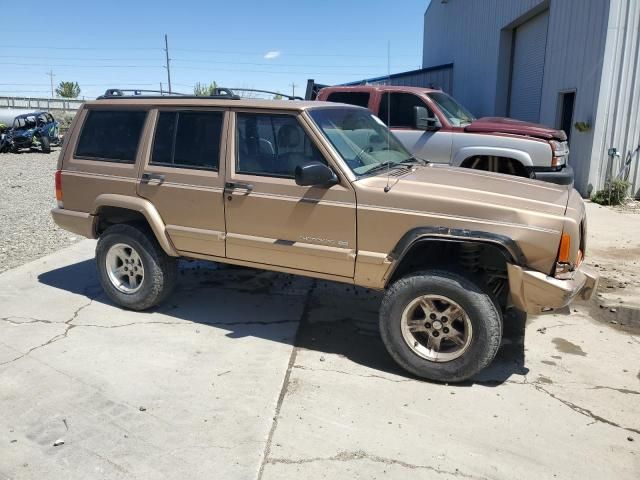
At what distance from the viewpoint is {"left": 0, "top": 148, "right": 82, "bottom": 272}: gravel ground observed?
725 cm

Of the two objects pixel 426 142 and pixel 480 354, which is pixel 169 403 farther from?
pixel 426 142

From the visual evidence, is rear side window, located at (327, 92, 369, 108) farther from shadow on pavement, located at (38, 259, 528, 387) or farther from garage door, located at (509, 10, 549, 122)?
garage door, located at (509, 10, 549, 122)

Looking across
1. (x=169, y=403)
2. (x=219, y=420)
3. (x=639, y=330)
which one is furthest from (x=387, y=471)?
(x=639, y=330)

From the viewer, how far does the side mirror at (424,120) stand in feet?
27.1

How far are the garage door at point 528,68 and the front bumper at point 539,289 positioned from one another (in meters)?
12.0

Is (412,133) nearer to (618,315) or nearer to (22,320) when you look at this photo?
(618,315)

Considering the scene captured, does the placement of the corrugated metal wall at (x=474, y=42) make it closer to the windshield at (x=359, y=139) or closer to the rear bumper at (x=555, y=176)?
the rear bumper at (x=555, y=176)

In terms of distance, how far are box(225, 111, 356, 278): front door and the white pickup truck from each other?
3490 millimetres

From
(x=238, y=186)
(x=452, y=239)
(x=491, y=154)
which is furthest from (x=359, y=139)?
(x=491, y=154)

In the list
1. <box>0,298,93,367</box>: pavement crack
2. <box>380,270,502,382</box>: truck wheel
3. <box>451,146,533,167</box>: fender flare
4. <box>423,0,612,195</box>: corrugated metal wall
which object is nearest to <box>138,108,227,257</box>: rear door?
<box>0,298,93,367</box>: pavement crack

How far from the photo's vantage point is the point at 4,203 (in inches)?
422

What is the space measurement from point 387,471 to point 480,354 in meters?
1.16

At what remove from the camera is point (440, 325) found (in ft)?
12.5

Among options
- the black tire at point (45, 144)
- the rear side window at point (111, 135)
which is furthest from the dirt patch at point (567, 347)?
the black tire at point (45, 144)
